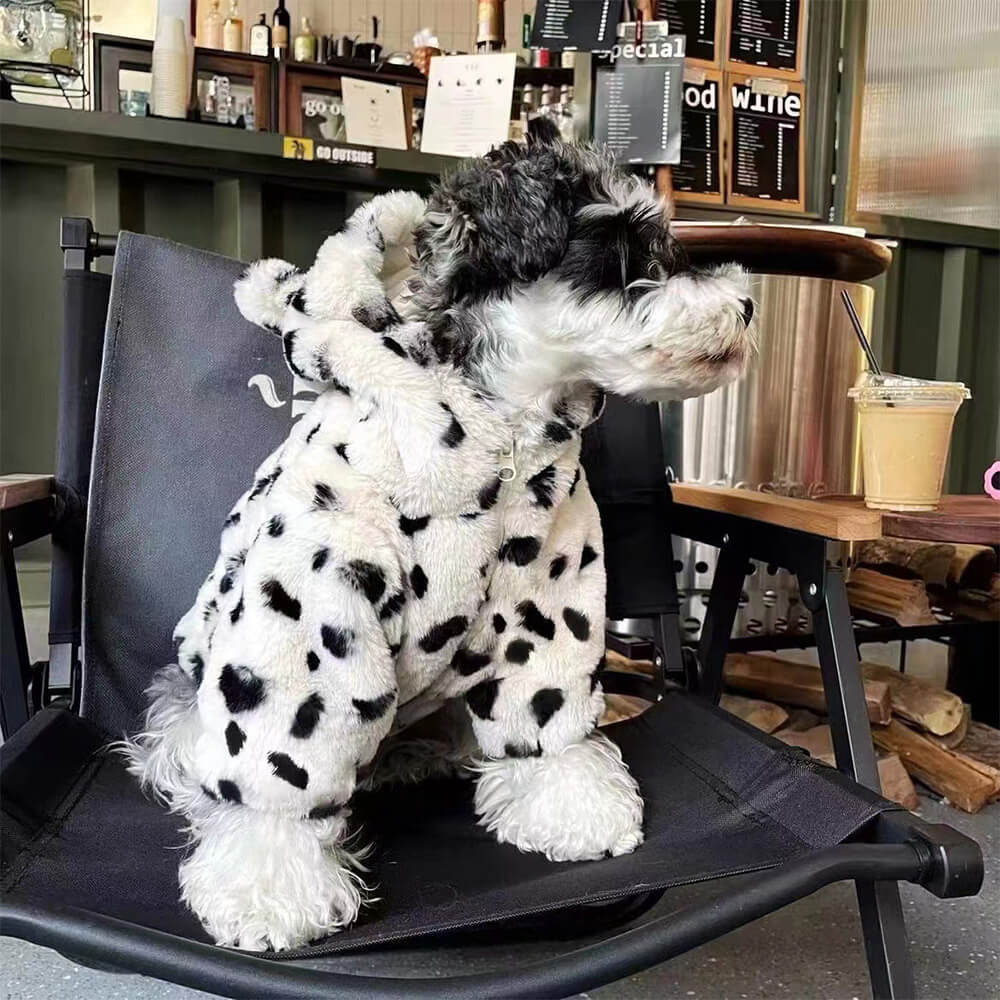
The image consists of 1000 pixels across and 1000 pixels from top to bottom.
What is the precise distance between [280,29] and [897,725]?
3.85 metres

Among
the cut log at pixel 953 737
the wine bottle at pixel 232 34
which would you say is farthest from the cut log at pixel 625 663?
the wine bottle at pixel 232 34

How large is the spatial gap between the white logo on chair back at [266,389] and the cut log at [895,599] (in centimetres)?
119

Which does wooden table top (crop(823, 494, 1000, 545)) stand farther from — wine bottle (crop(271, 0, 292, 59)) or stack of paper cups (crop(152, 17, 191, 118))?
wine bottle (crop(271, 0, 292, 59))

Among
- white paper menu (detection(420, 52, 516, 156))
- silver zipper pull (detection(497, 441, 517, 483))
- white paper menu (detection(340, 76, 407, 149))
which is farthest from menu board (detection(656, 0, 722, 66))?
silver zipper pull (detection(497, 441, 517, 483))

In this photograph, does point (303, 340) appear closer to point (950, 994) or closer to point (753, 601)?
point (950, 994)

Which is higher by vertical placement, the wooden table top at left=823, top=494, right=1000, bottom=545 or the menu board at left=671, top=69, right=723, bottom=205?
the menu board at left=671, top=69, right=723, bottom=205

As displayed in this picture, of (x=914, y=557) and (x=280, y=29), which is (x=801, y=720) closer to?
(x=914, y=557)

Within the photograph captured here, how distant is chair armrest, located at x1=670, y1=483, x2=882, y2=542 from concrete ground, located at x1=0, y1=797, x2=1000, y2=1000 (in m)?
0.49

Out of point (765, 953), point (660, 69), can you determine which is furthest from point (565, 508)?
point (660, 69)

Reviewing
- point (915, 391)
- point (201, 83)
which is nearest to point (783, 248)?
point (915, 391)

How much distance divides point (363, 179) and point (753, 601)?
137cm

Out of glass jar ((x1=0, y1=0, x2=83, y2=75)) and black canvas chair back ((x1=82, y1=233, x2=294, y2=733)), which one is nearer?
black canvas chair back ((x1=82, y1=233, x2=294, y2=733))

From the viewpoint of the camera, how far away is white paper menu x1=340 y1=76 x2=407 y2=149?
253 cm

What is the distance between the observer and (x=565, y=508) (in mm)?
1082
